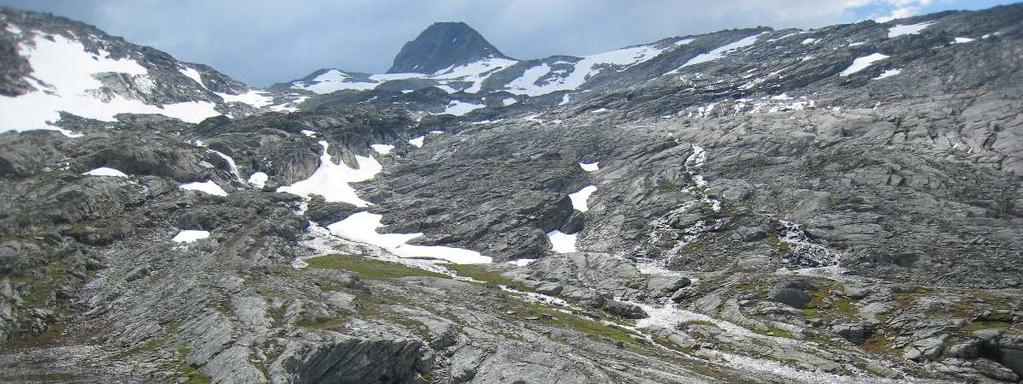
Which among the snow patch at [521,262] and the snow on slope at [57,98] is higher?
the snow on slope at [57,98]

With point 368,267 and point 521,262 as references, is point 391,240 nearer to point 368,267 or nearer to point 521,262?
point 368,267

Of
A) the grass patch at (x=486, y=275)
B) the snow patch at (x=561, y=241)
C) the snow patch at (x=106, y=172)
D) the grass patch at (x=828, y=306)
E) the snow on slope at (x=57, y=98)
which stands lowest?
Answer: the grass patch at (x=828, y=306)

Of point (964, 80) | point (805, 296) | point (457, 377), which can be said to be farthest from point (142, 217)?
point (964, 80)

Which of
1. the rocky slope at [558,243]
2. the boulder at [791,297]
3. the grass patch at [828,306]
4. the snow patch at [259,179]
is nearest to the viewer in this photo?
the rocky slope at [558,243]

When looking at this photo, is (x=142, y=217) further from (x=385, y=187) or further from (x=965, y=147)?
(x=965, y=147)

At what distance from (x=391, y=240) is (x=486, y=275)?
3363 centimetres

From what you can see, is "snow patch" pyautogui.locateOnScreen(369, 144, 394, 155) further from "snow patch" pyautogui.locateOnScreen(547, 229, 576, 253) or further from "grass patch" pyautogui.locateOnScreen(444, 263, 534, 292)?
"grass patch" pyautogui.locateOnScreen(444, 263, 534, 292)

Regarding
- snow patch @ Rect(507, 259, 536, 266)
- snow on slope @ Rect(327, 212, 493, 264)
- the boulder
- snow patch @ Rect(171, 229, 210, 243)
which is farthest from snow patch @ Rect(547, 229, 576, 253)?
snow patch @ Rect(171, 229, 210, 243)

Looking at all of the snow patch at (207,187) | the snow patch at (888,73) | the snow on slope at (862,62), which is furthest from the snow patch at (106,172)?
the snow on slope at (862,62)

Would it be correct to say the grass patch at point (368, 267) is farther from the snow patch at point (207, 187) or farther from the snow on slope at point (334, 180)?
the snow on slope at point (334, 180)

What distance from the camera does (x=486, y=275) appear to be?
87.9 m

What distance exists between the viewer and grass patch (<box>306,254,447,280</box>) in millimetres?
82000

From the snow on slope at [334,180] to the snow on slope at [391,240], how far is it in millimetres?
9351

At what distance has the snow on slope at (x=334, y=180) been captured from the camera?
449 feet
